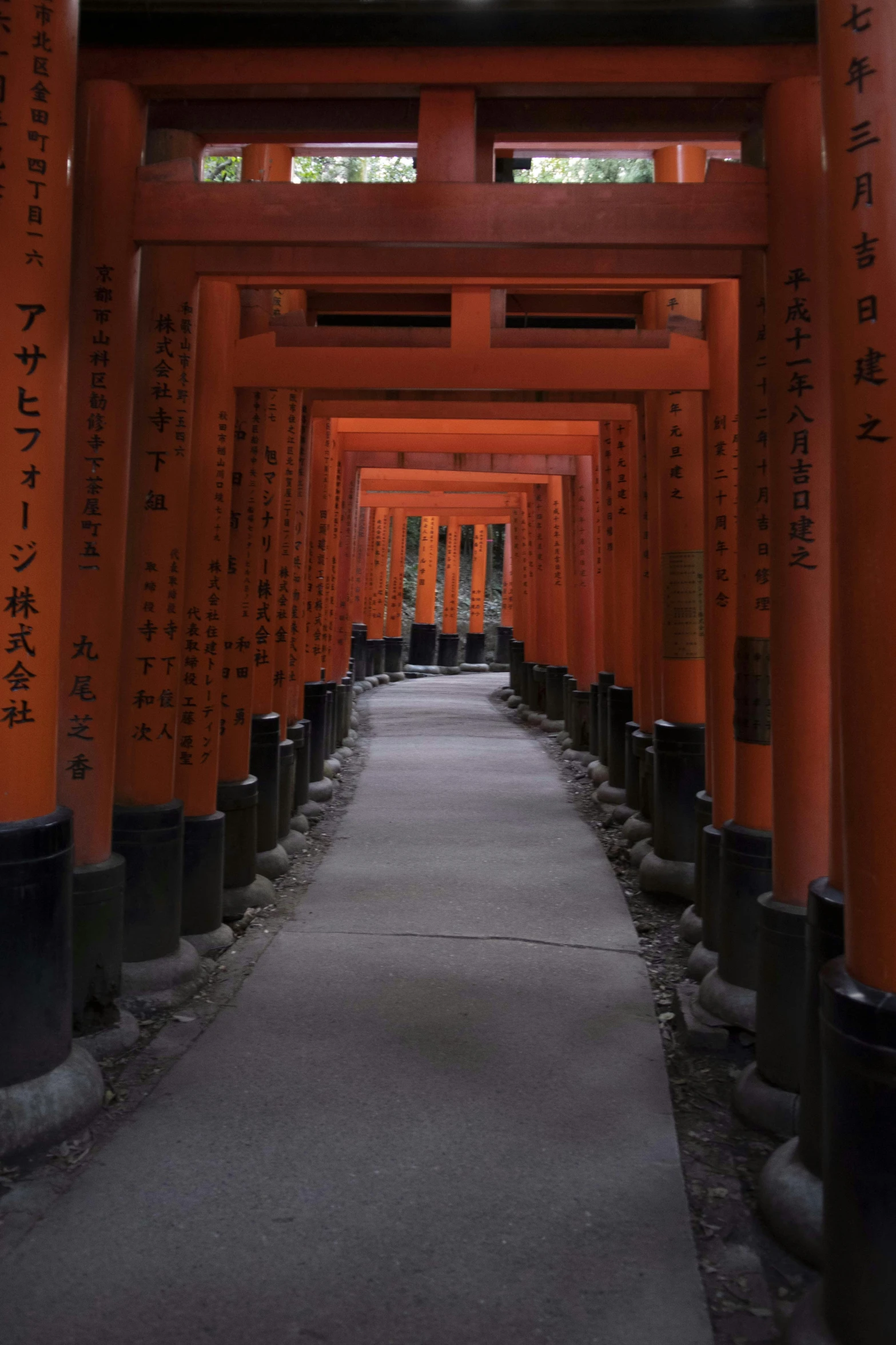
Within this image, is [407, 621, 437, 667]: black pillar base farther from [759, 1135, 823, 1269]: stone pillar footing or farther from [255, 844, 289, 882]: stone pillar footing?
[759, 1135, 823, 1269]: stone pillar footing

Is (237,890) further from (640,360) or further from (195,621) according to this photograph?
(640,360)

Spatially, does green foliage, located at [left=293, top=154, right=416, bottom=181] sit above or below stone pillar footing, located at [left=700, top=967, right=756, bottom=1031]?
above

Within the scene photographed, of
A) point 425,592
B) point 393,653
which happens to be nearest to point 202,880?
point 393,653

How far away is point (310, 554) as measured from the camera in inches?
375

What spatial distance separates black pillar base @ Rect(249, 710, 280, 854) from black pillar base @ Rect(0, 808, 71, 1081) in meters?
3.16

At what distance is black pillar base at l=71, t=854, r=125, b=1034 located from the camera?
12.1 ft

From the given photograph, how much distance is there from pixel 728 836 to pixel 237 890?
2.61 metres

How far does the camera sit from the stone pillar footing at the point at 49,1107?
287cm

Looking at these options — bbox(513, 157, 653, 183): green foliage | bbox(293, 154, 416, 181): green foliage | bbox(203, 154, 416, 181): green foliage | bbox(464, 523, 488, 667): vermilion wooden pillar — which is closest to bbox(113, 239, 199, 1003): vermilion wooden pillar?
bbox(513, 157, 653, 183): green foliage

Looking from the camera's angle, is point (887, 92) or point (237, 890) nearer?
point (887, 92)

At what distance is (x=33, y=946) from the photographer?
2955 mm

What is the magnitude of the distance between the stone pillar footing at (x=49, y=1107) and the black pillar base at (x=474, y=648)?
68.8ft

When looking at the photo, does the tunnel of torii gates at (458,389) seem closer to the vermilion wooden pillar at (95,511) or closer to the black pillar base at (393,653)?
the vermilion wooden pillar at (95,511)

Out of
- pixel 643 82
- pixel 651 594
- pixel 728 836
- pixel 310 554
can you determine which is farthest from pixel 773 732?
pixel 310 554
